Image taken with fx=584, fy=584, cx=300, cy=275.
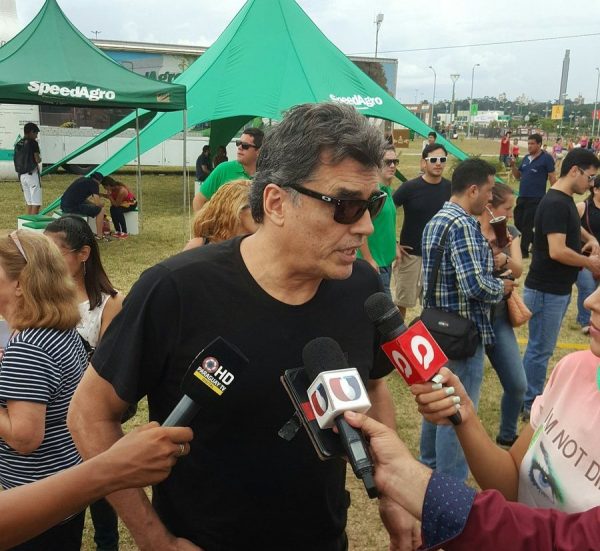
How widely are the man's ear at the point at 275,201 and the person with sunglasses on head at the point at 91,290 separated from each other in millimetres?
1616

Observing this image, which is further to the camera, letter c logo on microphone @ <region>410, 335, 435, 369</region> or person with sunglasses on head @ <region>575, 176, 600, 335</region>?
person with sunglasses on head @ <region>575, 176, 600, 335</region>

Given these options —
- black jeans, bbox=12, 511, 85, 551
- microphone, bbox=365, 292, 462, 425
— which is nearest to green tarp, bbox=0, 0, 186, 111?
black jeans, bbox=12, 511, 85, 551

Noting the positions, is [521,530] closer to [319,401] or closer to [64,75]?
[319,401]

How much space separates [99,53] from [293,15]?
3.69m

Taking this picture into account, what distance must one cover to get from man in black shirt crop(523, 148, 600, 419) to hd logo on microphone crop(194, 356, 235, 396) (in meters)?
3.92

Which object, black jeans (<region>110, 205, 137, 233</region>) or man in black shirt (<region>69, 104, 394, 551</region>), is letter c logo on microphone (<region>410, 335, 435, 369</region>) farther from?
black jeans (<region>110, 205, 137, 233</region>)

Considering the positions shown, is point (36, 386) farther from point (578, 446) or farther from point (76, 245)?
point (578, 446)

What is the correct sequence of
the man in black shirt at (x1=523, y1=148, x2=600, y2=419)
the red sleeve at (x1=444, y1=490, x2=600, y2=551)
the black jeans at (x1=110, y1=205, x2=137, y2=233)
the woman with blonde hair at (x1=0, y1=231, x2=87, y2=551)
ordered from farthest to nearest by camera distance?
the black jeans at (x1=110, y1=205, x2=137, y2=233) → the man in black shirt at (x1=523, y1=148, x2=600, y2=419) → the woman with blonde hair at (x1=0, y1=231, x2=87, y2=551) → the red sleeve at (x1=444, y1=490, x2=600, y2=551)

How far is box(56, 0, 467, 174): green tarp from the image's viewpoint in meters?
10.2

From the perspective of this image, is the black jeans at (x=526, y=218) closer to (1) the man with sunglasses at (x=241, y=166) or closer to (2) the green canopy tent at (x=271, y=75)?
(2) the green canopy tent at (x=271, y=75)

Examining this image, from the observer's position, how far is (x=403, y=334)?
1.75m

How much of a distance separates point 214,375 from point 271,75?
9756mm

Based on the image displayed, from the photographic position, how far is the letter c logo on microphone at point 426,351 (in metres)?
1.68

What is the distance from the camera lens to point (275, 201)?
73.6 inches
